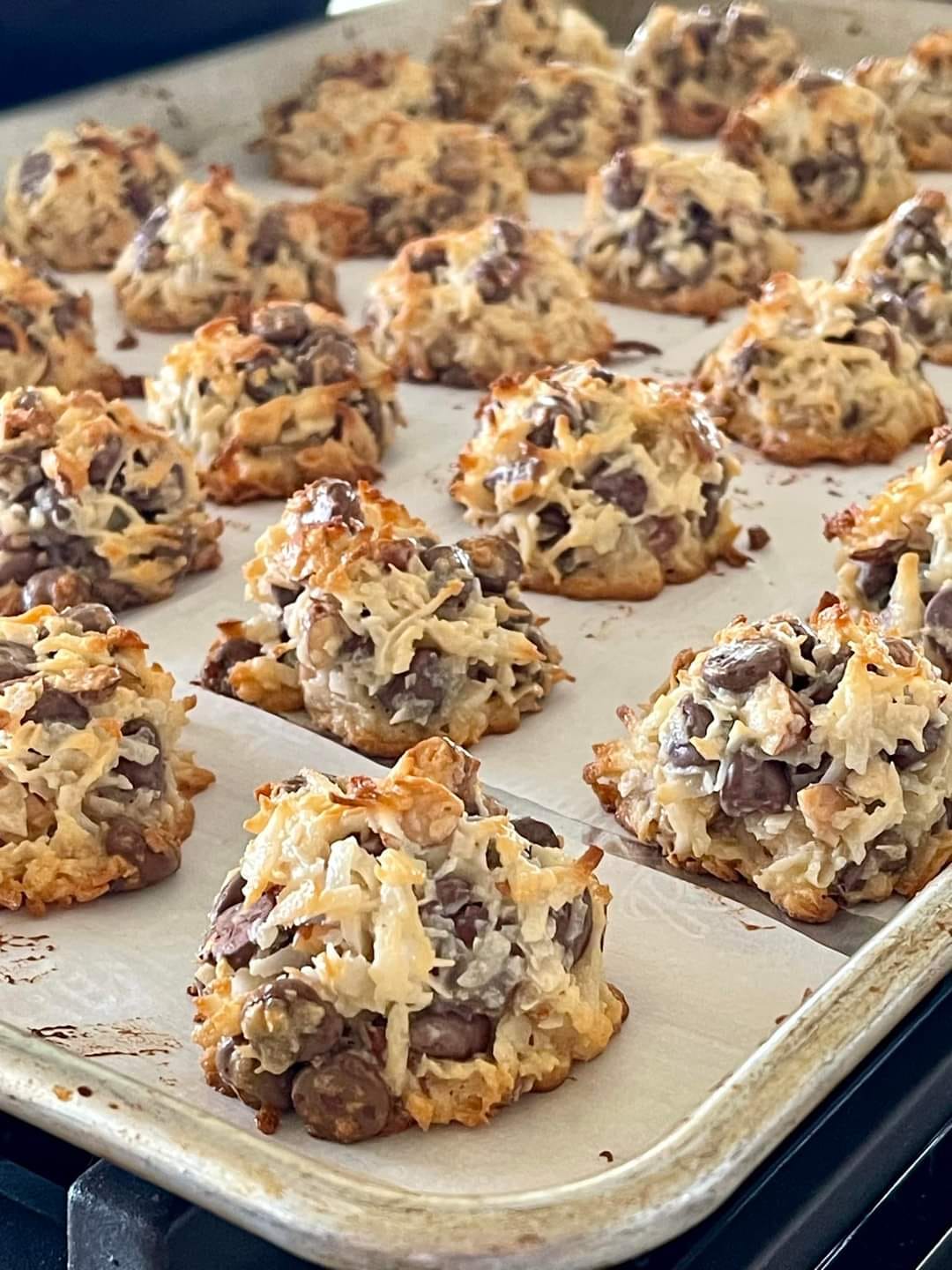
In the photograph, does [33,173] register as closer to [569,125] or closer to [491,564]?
[569,125]

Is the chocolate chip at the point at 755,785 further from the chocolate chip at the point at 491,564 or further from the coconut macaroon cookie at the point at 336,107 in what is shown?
the coconut macaroon cookie at the point at 336,107

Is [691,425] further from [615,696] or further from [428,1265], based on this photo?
[428,1265]

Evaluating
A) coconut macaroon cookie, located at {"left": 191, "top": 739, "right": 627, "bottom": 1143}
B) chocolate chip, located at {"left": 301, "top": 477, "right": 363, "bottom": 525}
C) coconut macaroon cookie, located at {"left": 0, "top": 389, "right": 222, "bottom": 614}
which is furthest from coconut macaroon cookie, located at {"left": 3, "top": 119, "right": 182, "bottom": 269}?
coconut macaroon cookie, located at {"left": 191, "top": 739, "right": 627, "bottom": 1143}

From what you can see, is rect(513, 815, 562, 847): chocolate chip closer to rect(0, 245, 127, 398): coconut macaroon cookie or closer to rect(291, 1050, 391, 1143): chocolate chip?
rect(291, 1050, 391, 1143): chocolate chip

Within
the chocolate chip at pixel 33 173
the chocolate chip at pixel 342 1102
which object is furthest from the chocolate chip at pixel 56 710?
the chocolate chip at pixel 33 173

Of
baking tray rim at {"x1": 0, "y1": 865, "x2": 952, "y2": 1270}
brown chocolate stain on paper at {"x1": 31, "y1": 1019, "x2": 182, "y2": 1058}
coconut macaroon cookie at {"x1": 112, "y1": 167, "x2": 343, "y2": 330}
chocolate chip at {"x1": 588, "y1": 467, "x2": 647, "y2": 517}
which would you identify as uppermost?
baking tray rim at {"x1": 0, "y1": 865, "x2": 952, "y2": 1270}
